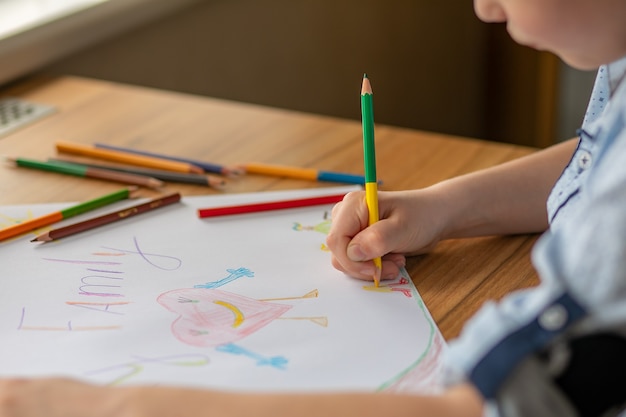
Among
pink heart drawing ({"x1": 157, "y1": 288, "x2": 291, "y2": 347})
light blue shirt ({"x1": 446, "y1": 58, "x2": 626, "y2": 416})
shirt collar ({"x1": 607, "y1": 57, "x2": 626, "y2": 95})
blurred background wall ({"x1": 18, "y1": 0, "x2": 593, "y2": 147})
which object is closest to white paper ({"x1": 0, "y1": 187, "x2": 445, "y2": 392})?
pink heart drawing ({"x1": 157, "y1": 288, "x2": 291, "y2": 347})

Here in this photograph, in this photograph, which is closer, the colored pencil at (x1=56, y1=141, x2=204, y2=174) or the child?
the child

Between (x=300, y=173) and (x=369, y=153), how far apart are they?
0.22m

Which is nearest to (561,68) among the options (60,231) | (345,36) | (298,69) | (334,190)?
(345,36)

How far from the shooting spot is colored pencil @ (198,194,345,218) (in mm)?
879

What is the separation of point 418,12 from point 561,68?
36 cm

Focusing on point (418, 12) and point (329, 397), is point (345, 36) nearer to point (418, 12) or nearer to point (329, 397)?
point (418, 12)

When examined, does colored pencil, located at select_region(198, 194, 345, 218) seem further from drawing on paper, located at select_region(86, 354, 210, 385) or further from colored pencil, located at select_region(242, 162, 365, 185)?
drawing on paper, located at select_region(86, 354, 210, 385)

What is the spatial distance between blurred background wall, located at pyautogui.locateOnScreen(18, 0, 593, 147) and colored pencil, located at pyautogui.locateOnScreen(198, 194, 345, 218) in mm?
566

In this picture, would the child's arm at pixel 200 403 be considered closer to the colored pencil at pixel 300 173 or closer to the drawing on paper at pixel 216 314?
the drawing on paper at pixel 216 314

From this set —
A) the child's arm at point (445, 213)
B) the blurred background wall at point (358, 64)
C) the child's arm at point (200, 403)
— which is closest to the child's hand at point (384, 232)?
the child's arm at point (445, 213)

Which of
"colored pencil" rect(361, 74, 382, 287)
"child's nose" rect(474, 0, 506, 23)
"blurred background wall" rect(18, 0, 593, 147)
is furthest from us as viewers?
"blurred background wall" rect(18, 0, 593, 147)

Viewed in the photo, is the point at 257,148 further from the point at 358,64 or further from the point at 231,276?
the point at 358,64

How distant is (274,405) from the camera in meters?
0.55

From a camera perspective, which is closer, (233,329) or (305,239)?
(233,329)
